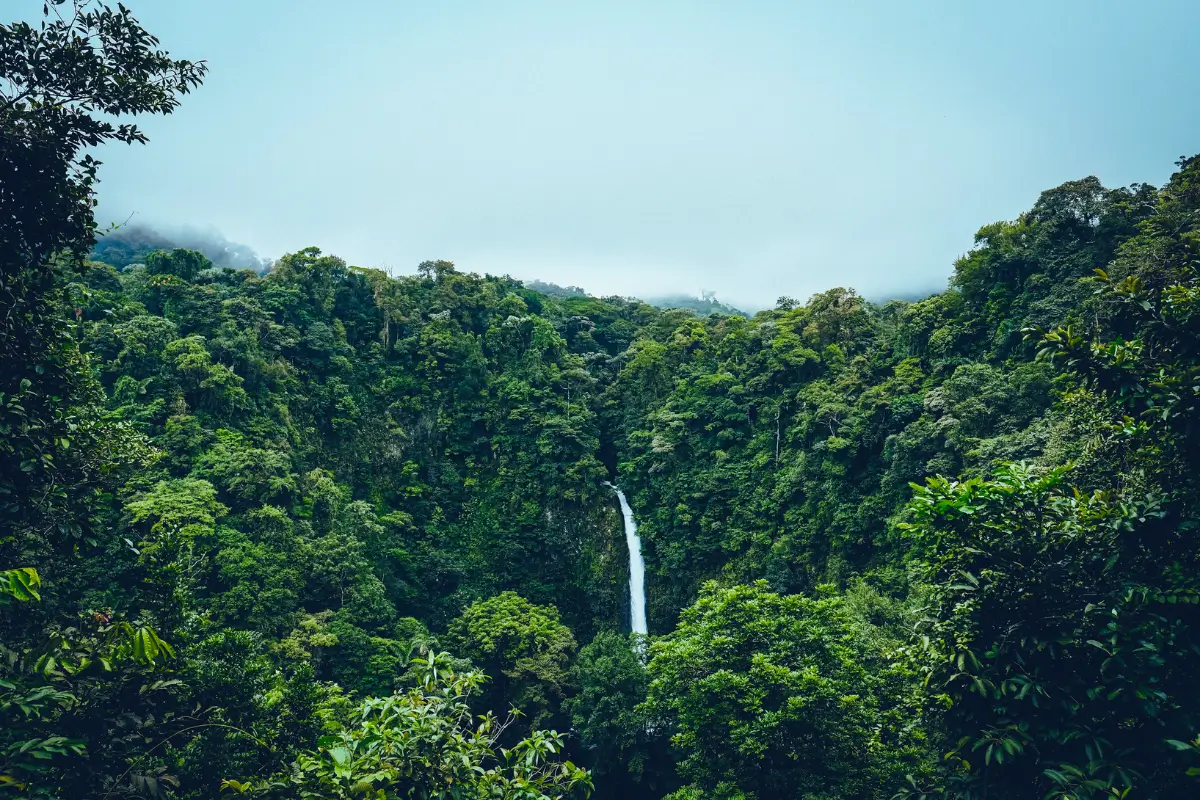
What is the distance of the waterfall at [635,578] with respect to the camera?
79.0ft

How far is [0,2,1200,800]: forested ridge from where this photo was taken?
3729 millimetres

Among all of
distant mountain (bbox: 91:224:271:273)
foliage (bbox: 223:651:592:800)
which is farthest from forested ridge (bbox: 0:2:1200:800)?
distant mountain (bbox: 91:224:271:273)

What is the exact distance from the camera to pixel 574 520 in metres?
26.5

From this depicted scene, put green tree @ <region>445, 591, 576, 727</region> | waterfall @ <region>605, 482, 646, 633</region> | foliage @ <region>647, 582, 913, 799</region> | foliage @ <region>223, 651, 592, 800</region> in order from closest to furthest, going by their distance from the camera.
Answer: foliage @ <region>223, 651, 592, 800</region> < foliage @ <region>647, 582, 913, 799</region> < green tree @ <region>445, 591, 576, 727</region> < waterfall @ <region>605, 482, 646, 633</region>

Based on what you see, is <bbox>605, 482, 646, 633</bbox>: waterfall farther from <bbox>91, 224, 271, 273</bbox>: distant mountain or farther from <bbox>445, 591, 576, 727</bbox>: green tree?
<bbox>91, 224, 271, 273</bbox>: distant mountain

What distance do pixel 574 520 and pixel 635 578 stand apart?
12.1 feet

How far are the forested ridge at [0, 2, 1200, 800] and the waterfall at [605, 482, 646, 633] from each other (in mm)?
343

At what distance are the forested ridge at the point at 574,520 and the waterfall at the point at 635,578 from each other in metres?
0.34

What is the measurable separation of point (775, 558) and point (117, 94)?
1986cm

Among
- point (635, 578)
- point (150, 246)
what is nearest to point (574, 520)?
point (635, 578)

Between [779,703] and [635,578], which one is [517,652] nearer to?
[635,578]

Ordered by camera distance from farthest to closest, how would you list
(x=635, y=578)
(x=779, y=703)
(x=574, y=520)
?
(x=574, y=520) < (x=635, y=578) < (x=779, y=703)

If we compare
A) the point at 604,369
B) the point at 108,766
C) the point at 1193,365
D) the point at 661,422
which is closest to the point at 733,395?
the point at 661,422

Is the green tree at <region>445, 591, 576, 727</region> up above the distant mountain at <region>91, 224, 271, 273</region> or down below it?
below
